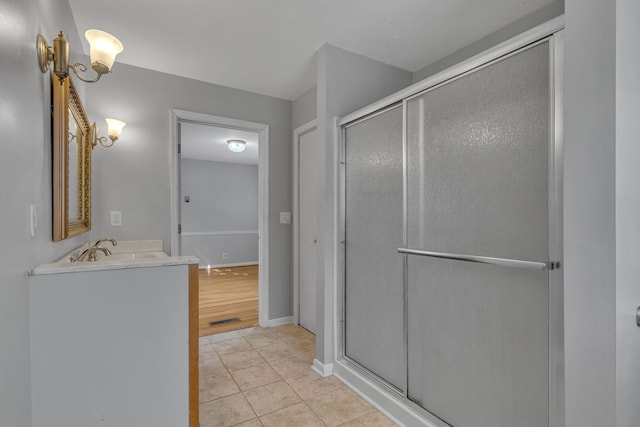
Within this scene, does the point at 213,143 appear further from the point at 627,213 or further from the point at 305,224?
the point at 627,213

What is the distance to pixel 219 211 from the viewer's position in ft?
23.8

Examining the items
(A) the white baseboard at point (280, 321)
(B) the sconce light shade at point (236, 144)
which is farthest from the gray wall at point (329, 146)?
(B) the sconce light shade at point (236, 144)

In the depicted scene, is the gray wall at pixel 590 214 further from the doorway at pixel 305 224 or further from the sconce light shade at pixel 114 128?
the sconce light shade at pixel 114 128

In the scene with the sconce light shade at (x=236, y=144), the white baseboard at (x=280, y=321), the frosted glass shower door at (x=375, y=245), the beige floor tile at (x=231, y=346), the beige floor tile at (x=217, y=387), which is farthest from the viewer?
the sconce light shade at (x=236, y=144)

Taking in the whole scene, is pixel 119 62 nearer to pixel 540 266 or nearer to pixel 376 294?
pixel 376 294

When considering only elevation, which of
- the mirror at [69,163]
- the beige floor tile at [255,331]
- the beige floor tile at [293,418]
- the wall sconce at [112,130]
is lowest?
the beige floor tile at [255,331]

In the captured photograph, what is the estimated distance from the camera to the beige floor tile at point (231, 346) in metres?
2.81

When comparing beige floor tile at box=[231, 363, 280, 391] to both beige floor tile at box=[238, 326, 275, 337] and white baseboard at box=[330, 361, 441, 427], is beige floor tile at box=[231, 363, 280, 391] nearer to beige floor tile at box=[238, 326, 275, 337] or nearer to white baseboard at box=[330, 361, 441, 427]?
white baseboard at box=[330, 361, 441, 427]

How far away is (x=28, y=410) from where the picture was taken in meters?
1.13

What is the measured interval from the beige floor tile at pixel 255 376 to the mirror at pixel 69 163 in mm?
1448

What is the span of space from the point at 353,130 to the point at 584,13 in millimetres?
1399

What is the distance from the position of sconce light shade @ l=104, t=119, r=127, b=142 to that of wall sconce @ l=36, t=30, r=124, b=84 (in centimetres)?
108

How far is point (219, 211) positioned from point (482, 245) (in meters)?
6.57

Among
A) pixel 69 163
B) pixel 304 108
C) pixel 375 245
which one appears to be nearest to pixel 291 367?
pixel 375 245
